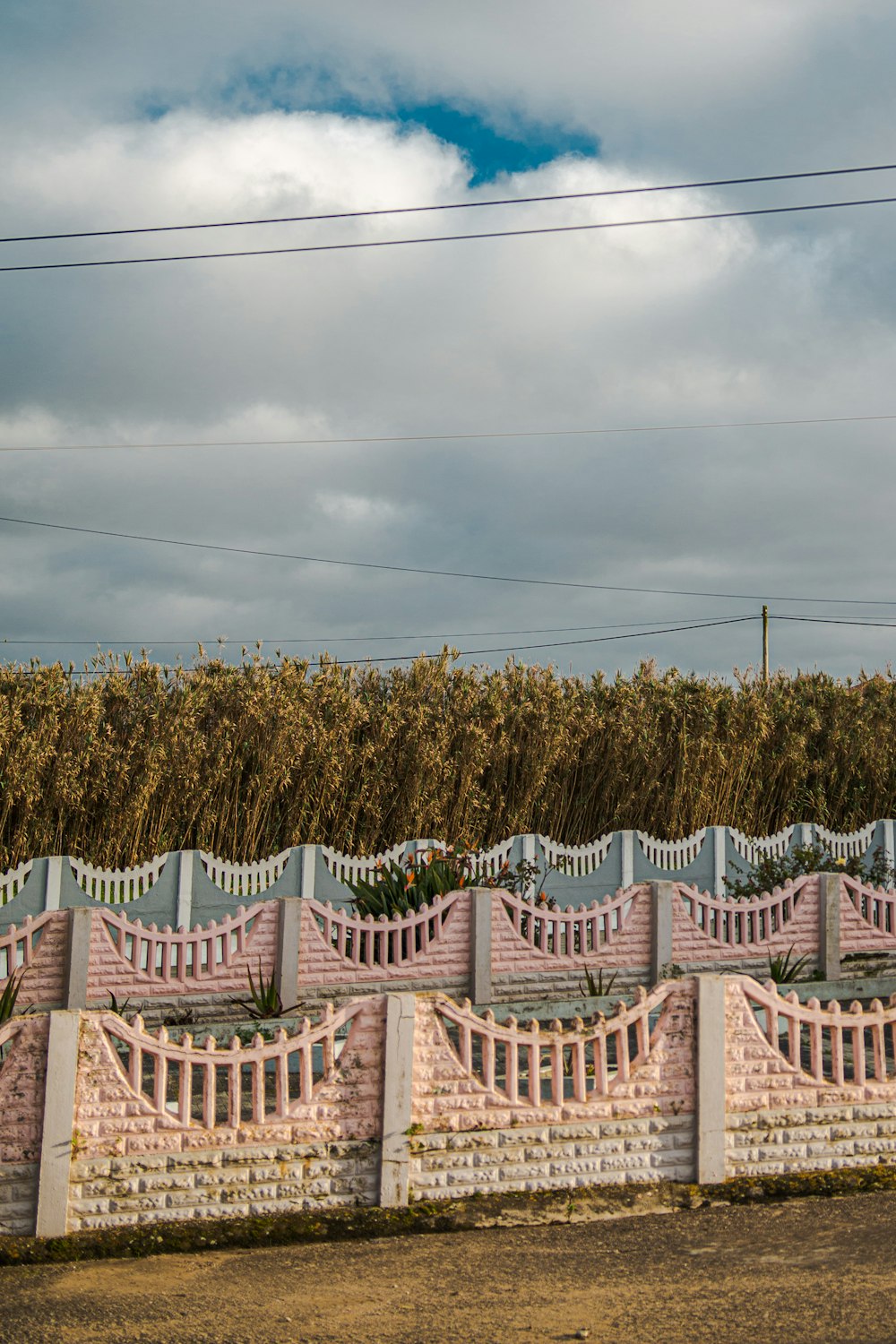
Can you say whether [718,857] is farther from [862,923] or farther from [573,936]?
[573,936]

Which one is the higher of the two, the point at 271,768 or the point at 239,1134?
the point at 271,768

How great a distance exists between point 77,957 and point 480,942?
3347 millimetres

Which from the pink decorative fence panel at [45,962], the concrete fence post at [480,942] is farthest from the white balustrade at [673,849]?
the pink decorative fence panel at [45,962]

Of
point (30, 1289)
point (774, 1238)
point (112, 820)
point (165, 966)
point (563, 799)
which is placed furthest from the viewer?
point (563, 799)

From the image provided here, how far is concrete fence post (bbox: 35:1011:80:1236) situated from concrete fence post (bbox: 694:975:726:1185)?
127 inches

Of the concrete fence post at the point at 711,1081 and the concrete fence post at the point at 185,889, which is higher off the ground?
the concrete fence post at the point at 185,889

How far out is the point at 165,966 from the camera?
1030 centimetres

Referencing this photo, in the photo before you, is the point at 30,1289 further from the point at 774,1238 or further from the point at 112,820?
the point at 112,820

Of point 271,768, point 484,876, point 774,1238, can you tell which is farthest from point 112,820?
point 774,1238

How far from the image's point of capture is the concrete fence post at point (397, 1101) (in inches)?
247

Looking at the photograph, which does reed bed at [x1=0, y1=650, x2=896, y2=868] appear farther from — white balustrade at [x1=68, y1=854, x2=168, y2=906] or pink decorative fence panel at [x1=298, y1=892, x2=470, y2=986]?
pink decorative fence panel at [x1=298, y1=892, x2=470, y2=986]

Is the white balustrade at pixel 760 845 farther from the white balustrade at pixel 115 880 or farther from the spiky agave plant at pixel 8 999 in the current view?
the spiky agave plant at pixel 8 999

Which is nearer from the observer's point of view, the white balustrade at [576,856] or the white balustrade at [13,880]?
the white balustrade at [13,880]

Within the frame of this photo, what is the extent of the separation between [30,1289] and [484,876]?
28.4 feet
